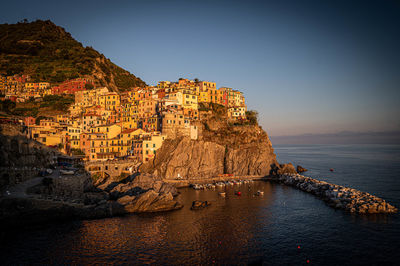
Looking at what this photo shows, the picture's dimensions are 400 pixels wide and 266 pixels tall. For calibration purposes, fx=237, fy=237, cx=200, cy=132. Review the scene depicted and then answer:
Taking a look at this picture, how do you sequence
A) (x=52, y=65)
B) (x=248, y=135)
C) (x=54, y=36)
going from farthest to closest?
(x=54, y=36) < (x=52, y=65) < (x=248, y=135)

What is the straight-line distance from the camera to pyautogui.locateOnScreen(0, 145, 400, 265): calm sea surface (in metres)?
29.8

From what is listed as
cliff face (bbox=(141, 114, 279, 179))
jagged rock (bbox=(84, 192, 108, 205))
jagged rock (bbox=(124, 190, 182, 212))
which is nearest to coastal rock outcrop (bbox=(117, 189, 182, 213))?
jagged rock (bbox=(124, 190, 182, 212))

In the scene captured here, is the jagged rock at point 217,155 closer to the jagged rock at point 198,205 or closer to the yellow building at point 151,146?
the yellow building at point 151,146

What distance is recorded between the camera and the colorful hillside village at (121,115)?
73312 mm

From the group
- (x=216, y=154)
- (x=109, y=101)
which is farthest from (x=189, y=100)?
(x=109, y=101)

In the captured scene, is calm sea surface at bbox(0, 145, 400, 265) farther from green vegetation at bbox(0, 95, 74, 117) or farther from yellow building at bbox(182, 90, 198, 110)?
green vegetation at bbox(0, 95, 74, 117)

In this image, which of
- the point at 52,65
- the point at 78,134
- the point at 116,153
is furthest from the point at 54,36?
the point at 116,153

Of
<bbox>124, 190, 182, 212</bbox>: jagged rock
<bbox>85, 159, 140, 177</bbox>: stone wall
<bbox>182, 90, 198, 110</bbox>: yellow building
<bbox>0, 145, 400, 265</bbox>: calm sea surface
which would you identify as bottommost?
<bbox>0, 145, 400, 265</bbox>: calm sea surface

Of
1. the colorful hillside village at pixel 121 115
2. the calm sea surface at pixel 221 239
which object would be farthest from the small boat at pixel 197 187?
the colorful hillside village at pixel 121 115

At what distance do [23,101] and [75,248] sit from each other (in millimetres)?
92135

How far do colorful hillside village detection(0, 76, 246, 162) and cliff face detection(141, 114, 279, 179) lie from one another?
161 inches

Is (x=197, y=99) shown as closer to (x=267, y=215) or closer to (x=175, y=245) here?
(x=267, y=215)

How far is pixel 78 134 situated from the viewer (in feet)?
250

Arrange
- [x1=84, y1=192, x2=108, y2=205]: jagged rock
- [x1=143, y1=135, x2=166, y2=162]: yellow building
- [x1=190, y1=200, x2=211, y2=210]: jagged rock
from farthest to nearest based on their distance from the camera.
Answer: [x1=143, y1=135, x2=166, y2=162]: yellow building → [x1=190, y1=200, x2=211, y2=210]: jagged rock → [x1=84, y1=192, x2=108, y2=205]: jagged rock
